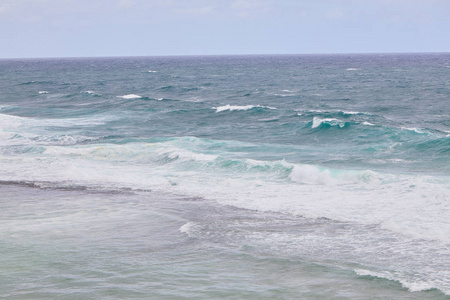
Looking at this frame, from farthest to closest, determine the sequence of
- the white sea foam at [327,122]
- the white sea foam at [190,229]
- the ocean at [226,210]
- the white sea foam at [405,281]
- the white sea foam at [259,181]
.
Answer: the white sea foam at [327,122] < the white sea foam at [259,181] < the white sea foam at [190,229] < the ocean at [226,210] < the white sea foam at [405,281]

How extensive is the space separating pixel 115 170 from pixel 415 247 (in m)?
14.1

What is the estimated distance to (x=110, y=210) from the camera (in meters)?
17.7

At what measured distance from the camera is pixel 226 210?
688 inches

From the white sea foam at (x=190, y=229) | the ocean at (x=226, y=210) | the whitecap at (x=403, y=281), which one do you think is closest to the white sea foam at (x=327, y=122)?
the ocean at (x=226, y=210)

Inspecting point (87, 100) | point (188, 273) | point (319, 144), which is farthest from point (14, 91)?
point (188, 273)

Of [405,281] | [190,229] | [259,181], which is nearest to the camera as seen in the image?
[405,281]

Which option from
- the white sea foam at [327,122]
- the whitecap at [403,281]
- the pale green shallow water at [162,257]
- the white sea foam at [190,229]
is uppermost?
the white sea foam at [327,122]

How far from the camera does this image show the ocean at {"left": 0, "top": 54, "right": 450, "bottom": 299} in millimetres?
11711

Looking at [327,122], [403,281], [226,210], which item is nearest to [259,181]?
[226,210]

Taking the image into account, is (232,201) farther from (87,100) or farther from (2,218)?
(87,100)

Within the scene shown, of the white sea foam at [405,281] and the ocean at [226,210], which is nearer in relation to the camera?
the white sea foam at [405,281]

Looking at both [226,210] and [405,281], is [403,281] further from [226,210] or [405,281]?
[226,210]

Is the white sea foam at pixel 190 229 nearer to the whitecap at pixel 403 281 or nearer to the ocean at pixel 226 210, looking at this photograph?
the ocean at pixel 226 210

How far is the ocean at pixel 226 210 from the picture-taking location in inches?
461
